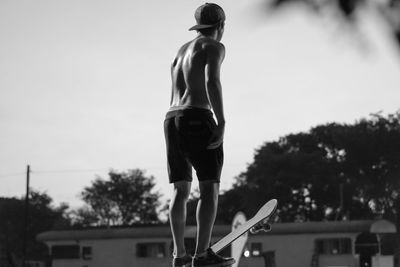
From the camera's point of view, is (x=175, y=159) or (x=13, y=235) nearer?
(x=175, y=159)

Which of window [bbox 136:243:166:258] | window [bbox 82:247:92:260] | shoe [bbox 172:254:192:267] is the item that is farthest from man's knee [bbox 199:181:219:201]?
window [bbox 82:247:92:260]

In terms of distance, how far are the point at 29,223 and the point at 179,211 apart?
9499 centimetres

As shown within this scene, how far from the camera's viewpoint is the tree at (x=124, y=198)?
100 m

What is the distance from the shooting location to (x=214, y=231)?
5359cm

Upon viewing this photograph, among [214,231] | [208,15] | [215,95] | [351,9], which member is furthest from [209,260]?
[214,231]

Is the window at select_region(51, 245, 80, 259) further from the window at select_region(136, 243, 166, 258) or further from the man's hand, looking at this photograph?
the man's hand

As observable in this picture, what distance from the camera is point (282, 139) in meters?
90.1

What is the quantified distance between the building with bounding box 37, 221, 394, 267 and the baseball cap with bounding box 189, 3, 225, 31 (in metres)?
40.9

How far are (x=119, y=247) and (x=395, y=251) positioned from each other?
25.2 meters

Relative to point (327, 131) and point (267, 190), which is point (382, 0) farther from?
point (327, 131)

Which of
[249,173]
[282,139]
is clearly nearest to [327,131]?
[282,139]

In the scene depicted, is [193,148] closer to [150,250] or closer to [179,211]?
[179,211]

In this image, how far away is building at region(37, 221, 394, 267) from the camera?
49062 millimetres

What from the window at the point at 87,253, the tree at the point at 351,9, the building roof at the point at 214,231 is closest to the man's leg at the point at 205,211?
the tree at the point at 351,9
